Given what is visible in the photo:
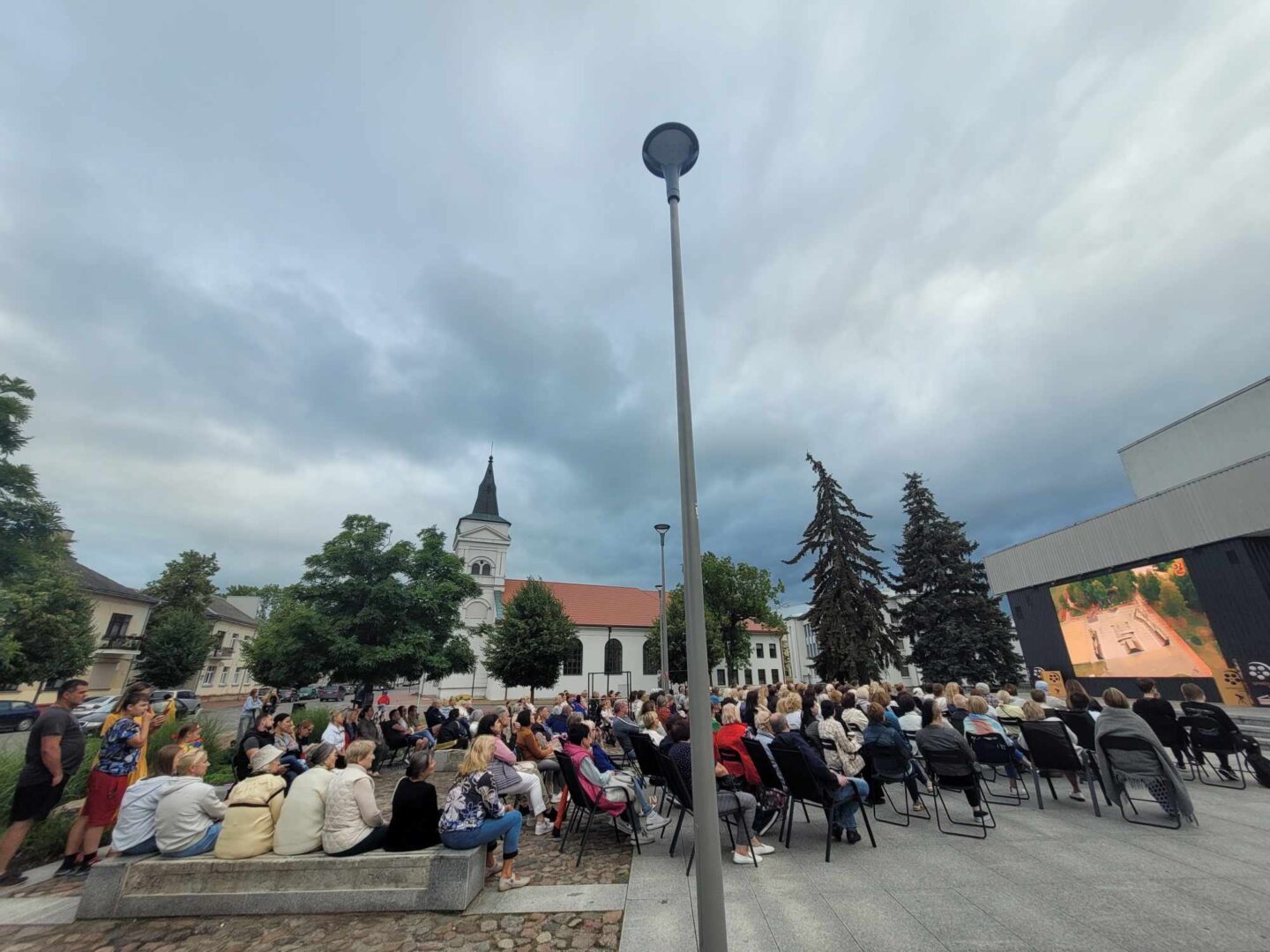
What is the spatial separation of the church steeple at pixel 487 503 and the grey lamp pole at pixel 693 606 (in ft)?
156

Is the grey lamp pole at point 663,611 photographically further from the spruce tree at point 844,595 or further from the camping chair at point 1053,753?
the camping chair at point 1053,753

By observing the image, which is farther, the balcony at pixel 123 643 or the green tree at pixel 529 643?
the green tree at pixel 529 643

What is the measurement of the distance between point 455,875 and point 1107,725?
7239mm

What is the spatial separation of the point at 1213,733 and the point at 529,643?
32566mm

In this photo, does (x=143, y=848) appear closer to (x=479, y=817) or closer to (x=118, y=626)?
(x=479, y=817)

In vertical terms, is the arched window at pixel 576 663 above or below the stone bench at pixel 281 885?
above

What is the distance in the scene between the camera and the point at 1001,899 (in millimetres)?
3914

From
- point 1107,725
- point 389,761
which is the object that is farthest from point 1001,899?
point 389,761

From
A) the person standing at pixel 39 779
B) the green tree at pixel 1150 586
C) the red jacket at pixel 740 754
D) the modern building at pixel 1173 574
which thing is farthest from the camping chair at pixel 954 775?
the green tree at pixel 1150 586

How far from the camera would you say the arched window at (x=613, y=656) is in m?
49.4

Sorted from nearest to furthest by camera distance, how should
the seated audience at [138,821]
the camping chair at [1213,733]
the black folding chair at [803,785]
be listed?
the seated audience at [138,821] → the black folding chair at [803,785] → the camping chair at [1213,733]

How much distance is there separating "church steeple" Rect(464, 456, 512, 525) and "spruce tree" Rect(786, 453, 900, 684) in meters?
32.4

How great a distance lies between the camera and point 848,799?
17.3 ft

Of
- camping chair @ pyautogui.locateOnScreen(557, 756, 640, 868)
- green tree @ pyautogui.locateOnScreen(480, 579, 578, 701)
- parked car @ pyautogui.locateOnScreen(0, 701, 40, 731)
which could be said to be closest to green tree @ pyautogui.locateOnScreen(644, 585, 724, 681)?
green tree @ pyautogui.locateOnScreen(480, 579, 578, 701)
